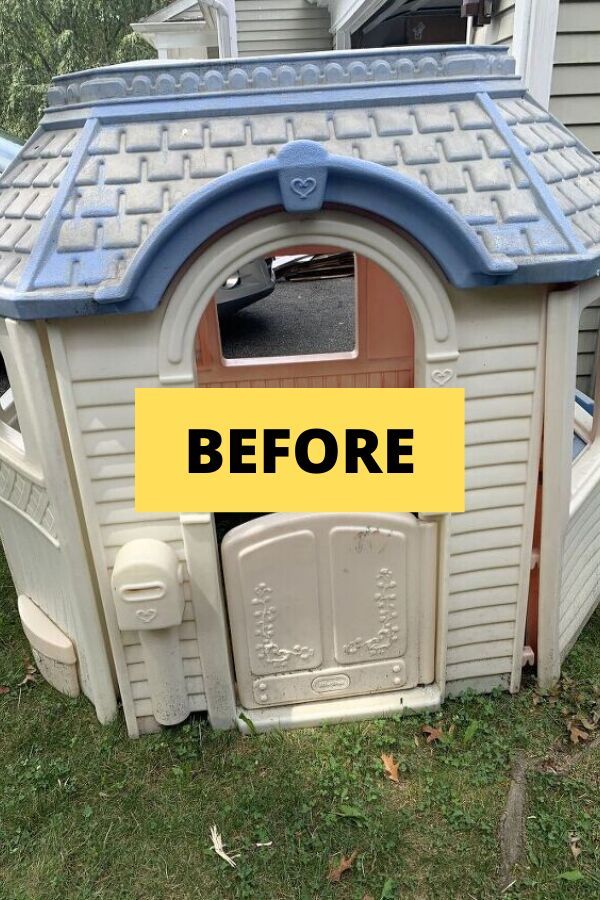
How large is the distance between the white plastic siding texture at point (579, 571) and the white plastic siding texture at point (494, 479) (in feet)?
1.07

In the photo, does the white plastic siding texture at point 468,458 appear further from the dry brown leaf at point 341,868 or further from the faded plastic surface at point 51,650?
the dry brown leaf at point 341,868

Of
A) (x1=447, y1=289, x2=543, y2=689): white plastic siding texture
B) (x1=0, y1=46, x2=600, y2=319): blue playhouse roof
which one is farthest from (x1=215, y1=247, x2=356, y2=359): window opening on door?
(x1=0, y1=46, x2=600, y2=319): blue playhouse roof

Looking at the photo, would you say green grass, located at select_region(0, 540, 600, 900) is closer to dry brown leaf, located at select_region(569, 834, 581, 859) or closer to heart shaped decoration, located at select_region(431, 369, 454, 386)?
dry brown leaf, located at select_region(569, 834, 581, 859)

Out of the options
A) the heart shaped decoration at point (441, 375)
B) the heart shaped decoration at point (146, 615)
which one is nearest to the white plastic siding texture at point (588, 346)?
the heart shaped decoration at point (441, 375)

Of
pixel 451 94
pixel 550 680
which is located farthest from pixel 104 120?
pixel 550 680

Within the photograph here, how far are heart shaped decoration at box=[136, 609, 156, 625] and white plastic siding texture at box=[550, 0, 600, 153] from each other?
400cm

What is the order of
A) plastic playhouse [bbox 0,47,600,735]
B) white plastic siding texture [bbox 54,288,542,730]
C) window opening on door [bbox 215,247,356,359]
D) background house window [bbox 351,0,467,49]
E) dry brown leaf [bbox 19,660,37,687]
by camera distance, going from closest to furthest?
plastic playhouse [bbox 0,47,600,735]
white plastic siding texture [bbox 54,288,542,730]
dry brown leaf [bbox 19,660,37,687]
window opening on door [bbox 215,247,356,359]
background house window [bbox 351,0,467,49]

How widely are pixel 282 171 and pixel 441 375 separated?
0.95 meters

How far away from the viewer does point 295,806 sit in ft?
9.07

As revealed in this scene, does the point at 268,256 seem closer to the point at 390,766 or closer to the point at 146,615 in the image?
the point at 146,615

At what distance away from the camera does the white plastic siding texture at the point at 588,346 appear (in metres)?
4.85

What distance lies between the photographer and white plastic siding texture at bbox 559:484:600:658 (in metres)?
3.20

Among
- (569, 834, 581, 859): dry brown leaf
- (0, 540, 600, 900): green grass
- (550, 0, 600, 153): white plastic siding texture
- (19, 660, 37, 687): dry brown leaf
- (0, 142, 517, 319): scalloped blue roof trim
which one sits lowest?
(569, 834, 581, 859): dry brown leaf

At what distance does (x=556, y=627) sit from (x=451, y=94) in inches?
94.4
